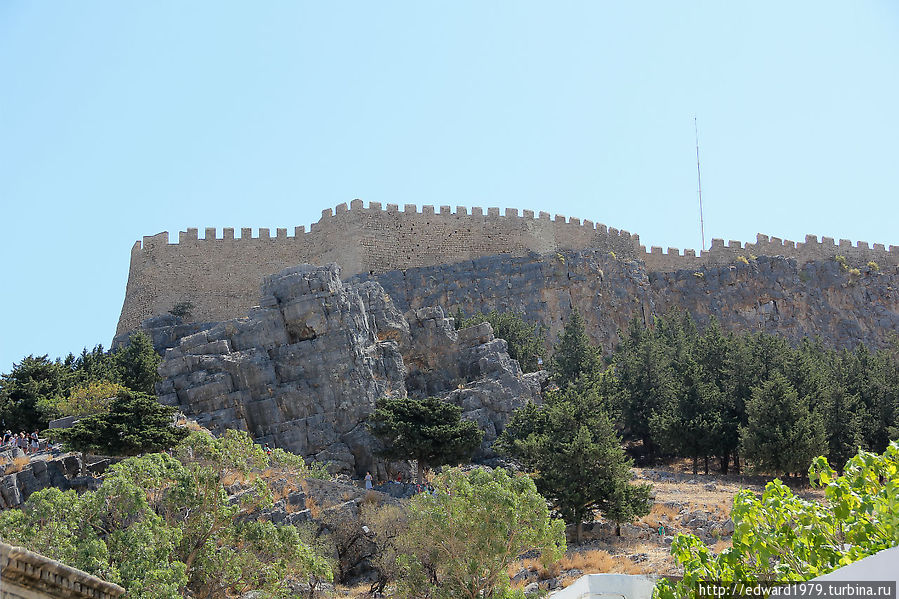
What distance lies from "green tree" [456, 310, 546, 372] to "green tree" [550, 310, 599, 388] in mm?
888

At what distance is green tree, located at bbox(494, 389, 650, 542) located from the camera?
90.6ft

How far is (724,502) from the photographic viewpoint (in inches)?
1160

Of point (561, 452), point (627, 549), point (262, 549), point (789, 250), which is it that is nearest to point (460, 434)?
point (561, 452)

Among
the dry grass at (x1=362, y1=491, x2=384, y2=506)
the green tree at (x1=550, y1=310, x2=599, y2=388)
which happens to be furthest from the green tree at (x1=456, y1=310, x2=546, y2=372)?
the dry grass at (x1=362, y1=491, x2=384, y2=506)

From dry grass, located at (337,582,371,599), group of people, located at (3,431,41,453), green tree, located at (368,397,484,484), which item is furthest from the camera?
green tree, located at (368,397,484,484)

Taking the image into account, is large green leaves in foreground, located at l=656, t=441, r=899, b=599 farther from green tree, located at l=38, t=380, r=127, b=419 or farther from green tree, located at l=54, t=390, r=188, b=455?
green tree, located at l=38, t=380, r=127, b=419

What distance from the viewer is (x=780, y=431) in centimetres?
3284

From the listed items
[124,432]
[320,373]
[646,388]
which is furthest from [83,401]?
[646,388]

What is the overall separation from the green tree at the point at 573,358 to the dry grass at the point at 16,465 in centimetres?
1976

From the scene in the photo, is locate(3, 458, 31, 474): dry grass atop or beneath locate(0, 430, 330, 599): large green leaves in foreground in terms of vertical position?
atop

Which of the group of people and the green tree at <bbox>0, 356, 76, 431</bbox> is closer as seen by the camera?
the group of people

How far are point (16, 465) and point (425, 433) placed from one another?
11849 millimetres

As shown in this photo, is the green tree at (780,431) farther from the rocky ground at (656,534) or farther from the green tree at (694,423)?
the green tree at (694,423)

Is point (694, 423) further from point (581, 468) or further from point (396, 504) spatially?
point (396, 504)
